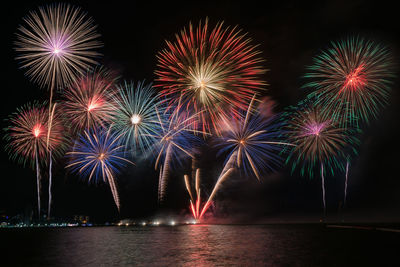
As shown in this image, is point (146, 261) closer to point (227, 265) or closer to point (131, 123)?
point (227, 265)

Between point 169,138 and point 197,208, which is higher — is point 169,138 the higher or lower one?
the higher one

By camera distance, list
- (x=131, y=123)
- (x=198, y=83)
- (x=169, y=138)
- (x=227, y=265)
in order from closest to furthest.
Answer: (x=227, y=265)
(x=198, y=83)
(x=131, y=123)
(x=169, y=138)

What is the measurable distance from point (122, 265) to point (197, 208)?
34.3 meters

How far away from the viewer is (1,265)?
1977cm

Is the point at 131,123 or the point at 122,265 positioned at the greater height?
the point at 131,123

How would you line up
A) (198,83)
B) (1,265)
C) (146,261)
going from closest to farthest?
(146,261) < (1,265) < (198,83)

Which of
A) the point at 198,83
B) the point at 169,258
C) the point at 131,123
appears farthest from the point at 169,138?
the point at 169,258

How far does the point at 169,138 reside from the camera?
43219 mm

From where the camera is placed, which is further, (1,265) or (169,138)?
(169,138)

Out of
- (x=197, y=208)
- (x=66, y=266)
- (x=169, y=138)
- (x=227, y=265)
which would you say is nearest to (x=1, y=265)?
(x=66, y=266)

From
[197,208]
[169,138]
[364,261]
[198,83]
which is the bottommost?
[364,261]

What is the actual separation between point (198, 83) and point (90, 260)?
20926 mm

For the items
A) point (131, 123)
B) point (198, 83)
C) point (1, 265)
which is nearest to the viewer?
point (1, 265)

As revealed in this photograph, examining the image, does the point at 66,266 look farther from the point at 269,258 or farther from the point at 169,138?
the point at 169,138
